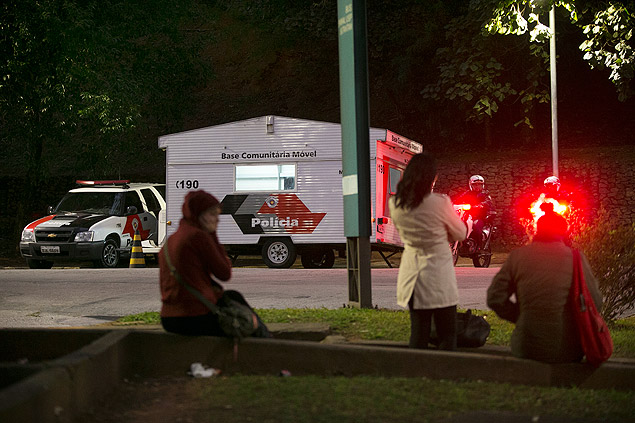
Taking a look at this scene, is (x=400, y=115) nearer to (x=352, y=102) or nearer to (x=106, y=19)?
(x=106, y=19)

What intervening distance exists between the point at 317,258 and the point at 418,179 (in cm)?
1405

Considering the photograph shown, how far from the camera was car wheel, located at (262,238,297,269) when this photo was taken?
18875mm

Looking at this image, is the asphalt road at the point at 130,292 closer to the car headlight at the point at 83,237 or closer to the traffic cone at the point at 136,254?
the car headlight at the point at 83,237

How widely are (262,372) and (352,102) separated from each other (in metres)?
4.14

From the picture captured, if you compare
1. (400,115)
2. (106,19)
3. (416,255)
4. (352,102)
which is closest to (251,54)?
(400,115)

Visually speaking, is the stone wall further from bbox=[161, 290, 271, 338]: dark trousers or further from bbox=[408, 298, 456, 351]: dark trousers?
bbox=[161, 290, 271, 338]: dark trousers

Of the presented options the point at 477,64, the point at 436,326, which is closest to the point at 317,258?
the point at 477,64

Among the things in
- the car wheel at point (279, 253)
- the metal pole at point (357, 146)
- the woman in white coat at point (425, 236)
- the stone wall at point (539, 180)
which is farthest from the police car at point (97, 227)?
the woman in white coat at point (425, 236)

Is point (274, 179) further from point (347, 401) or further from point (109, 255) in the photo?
point (347, 401)

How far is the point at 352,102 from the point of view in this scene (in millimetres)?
9461

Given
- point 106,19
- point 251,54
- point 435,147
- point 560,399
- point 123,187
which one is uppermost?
point 251,54

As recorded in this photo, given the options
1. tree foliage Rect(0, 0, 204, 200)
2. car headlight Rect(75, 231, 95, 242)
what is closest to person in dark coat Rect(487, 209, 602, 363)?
car headlight Rect(75, 231, 95, 242)

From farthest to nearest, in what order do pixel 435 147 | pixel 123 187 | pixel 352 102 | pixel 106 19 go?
1. pixel 435 147
2. pixel 106 19
3. pixel 123 187
4. pixel 352 102

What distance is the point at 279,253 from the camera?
19.0m
